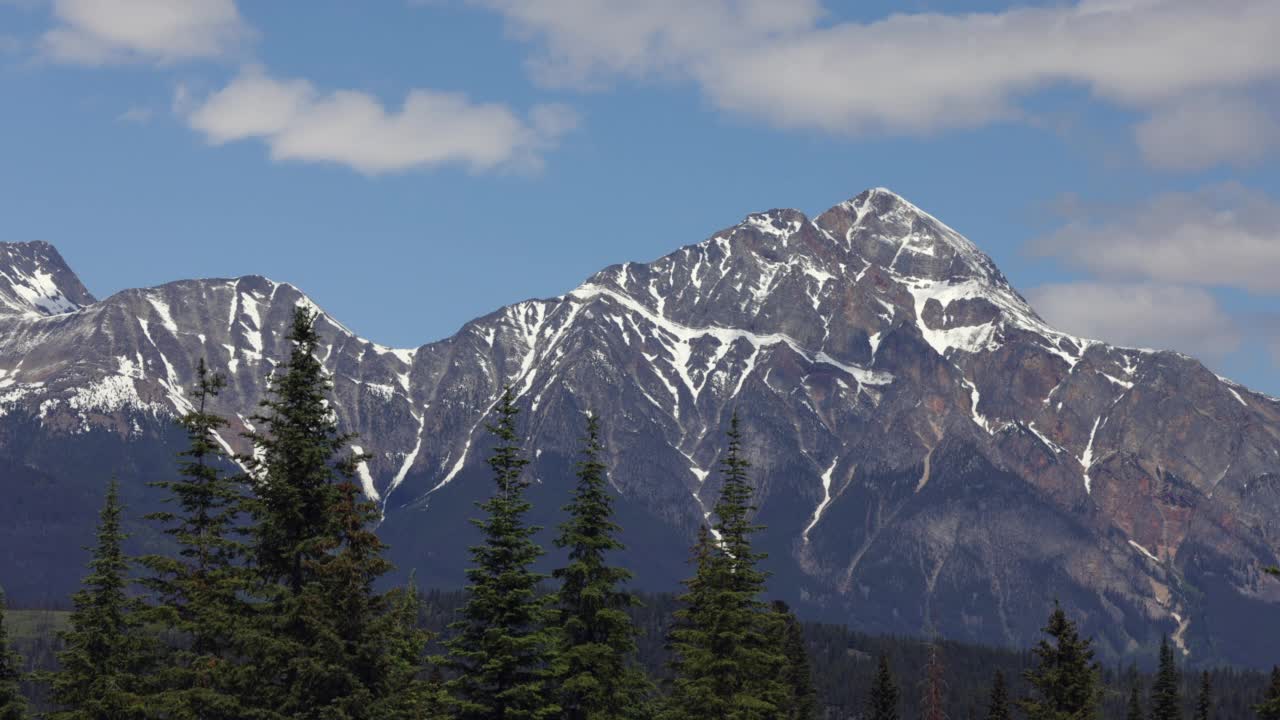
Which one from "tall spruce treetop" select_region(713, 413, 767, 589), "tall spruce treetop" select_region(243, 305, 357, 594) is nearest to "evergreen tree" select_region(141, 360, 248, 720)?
"tall spruce treetop" select_region(243, 305, 357, 594)

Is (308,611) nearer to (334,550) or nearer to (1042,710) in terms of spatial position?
(334,550)

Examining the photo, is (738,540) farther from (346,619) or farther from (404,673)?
(346,619)

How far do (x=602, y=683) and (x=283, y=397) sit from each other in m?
18.0

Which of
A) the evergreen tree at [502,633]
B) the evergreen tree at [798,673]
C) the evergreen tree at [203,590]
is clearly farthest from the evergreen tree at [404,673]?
the evergreen tree at [798,673]

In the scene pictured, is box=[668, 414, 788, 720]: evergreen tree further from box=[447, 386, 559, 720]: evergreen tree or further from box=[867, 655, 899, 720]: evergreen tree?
box=[867, 655, 899, 720]: evergreen tree

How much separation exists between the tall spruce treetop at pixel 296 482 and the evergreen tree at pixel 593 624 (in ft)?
43.0

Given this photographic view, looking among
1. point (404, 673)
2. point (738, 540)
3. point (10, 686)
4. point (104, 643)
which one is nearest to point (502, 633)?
point (404, 673)

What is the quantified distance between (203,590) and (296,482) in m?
5.36

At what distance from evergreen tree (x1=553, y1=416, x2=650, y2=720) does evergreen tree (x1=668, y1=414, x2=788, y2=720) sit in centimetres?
407

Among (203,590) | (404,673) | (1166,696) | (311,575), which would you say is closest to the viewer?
(311,575)

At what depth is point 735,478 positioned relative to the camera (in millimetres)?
69562

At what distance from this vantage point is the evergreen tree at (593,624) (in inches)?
2255

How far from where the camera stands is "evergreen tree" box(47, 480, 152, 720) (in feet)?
174

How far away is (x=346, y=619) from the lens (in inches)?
1735
